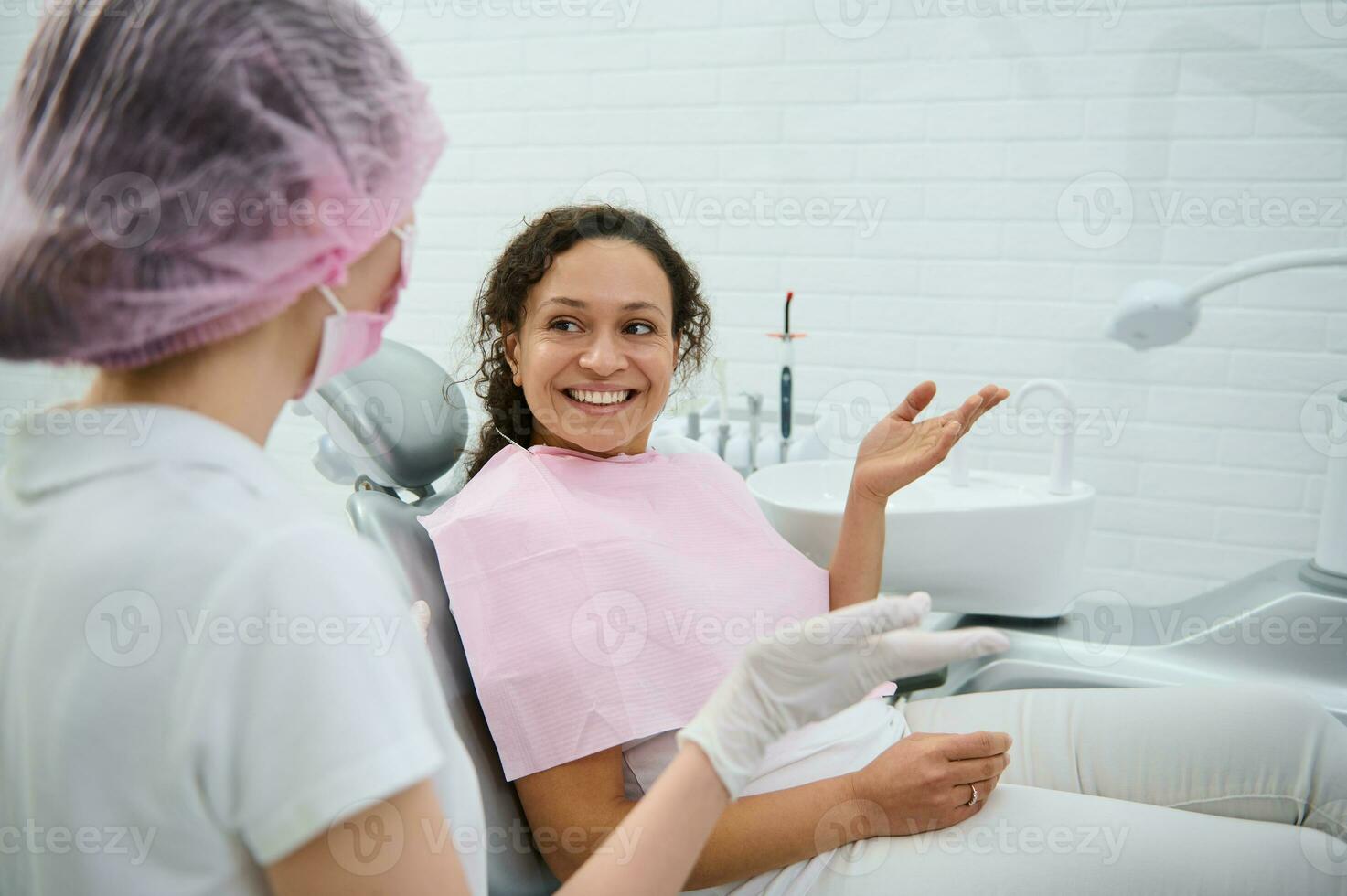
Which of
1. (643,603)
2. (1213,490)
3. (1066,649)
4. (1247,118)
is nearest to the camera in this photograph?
(643,603)

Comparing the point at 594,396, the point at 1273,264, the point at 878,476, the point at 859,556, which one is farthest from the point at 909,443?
the point at 1273,264

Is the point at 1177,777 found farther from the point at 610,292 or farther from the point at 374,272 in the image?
the point at 374,272

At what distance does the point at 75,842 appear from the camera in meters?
0.51

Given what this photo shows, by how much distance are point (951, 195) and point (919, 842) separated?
1.63 meters

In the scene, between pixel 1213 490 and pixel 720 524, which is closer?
pixel 720 524

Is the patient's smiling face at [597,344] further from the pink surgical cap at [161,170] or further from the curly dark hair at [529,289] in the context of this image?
the pink surgical cap at [161,170]

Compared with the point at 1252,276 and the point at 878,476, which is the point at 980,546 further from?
the point at 1252,276

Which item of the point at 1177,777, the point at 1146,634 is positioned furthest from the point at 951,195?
the point at 1177,777

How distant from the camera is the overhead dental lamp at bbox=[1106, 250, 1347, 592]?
142 centimetres

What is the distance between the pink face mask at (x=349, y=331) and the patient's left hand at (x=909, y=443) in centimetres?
81

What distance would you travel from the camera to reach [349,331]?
2.01 ft

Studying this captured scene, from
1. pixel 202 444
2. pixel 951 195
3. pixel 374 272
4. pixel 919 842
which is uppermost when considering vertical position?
pixel 951 195

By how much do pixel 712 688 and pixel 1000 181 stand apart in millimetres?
1594

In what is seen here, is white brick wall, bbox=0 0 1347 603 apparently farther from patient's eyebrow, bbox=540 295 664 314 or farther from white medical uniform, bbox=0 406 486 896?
white medical uniform, bbox=0 406 486 896
